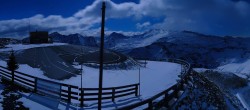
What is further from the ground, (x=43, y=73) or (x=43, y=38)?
(x=43, y=38)

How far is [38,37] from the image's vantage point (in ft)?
224

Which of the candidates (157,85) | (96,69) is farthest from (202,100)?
(96,69)

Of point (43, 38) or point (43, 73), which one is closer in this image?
point (43, 73)

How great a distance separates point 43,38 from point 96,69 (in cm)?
2941

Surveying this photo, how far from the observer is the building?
67.4 m

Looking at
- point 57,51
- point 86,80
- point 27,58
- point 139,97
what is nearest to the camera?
point 139,97

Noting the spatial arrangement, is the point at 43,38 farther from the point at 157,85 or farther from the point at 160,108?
the point at 160,108

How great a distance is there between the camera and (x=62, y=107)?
19.2 metres

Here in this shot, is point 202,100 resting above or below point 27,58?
below

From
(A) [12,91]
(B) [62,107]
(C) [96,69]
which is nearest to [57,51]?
(C) [96,69]

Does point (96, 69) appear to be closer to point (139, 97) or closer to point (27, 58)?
point (27, 58)

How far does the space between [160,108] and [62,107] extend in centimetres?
689

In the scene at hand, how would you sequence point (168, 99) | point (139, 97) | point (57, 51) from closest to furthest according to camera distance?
point (168, 99), point (139, 97), point (57, 51)

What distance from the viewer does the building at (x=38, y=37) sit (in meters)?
67.4
